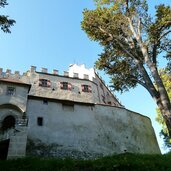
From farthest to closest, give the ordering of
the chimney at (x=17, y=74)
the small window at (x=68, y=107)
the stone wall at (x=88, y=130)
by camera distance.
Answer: the chimney at (x=17, y=74)
the small window at (x=68, y=107)
the stone wall at (x=88, y=130)

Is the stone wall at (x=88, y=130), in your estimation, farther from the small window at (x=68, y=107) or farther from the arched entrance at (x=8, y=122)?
the arched entrance at (x=8, y=122)

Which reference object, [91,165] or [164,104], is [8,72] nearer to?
[91,165]

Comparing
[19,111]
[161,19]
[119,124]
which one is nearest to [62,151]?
[19,111]

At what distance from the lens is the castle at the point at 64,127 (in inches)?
926

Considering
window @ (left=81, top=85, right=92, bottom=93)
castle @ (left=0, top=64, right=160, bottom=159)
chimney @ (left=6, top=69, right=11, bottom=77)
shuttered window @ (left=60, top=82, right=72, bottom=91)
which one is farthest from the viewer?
window @ (left=81, top=85, right=92, bottom=93)

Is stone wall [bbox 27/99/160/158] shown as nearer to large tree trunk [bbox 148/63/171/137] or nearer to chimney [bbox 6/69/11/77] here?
chimney [bbox 6/69/11/77]

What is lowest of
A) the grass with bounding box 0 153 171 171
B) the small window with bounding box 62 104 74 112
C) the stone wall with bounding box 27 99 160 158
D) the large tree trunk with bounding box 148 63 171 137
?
the grass with bounding box 0 153 171 171

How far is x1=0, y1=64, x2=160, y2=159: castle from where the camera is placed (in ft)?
77.2

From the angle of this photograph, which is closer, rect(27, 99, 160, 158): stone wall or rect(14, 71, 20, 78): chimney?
rect(27, 99, 160, 158): stone wall

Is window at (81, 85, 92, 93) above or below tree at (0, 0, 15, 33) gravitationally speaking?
above

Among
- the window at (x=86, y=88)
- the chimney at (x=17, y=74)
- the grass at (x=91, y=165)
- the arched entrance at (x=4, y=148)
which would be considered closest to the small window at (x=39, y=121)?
the arched entrance at (x=4, y=148)

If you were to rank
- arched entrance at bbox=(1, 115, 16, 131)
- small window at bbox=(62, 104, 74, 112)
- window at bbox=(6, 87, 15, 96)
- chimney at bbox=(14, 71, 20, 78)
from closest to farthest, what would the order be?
1. arched entrance at bbox=(1, 115, 16, 131)
2. window at bbox=(6, 87, 15, 96)
3. small window at bbox=(62, 104, 74, 112)
4. chimney at bbox=(14, 71, 20, 78)

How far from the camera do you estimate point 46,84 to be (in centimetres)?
3875

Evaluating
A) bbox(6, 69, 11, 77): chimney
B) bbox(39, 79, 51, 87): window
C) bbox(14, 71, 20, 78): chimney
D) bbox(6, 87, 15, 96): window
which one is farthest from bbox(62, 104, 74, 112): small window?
bbox(6, 69, 11, 77): chimney
